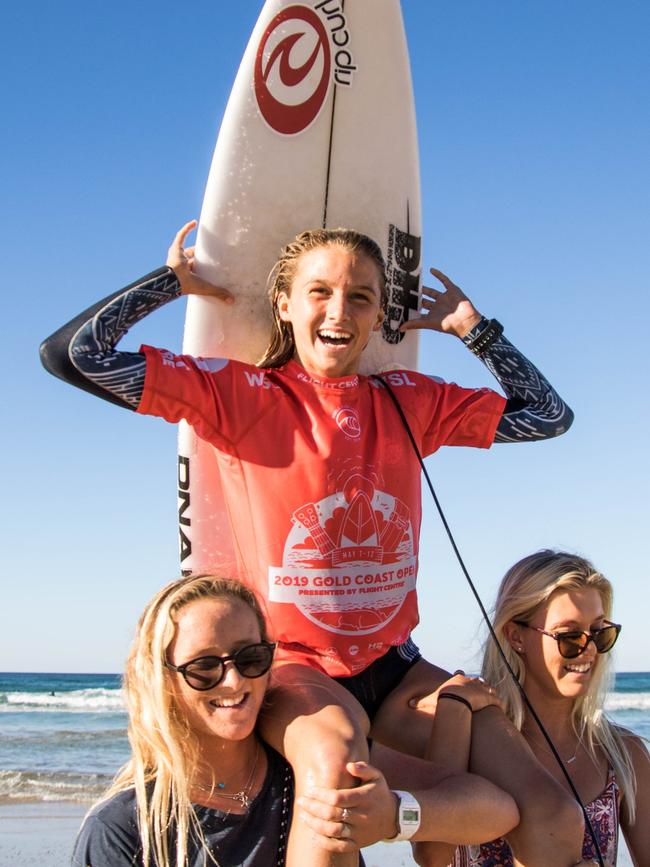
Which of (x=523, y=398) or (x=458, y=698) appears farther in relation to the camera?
(x=523, y=398)

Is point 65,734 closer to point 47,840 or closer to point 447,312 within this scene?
point 47,840

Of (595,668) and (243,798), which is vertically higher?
(595,668)

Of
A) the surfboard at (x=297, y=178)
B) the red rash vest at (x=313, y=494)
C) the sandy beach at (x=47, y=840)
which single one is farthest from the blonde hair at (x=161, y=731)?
the sandy beach at (x=47, y=840)

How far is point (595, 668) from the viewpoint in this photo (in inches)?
121

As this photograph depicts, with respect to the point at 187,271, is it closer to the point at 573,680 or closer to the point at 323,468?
the point at 323,468

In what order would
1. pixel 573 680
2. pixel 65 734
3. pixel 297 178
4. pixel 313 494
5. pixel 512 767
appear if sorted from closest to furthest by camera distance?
1. pixel 512 767
2. pixel 313 494
3. pixel 573 680
4. pixel 297 178
5. pixel 65 734

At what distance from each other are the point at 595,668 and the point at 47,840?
5.01 metres

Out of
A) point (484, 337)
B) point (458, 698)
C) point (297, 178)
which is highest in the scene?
point (297, 178)

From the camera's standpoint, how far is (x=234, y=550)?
3314 mm

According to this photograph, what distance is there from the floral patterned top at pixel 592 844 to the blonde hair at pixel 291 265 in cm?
156

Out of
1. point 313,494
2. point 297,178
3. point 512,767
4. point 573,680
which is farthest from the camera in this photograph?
point 297,178

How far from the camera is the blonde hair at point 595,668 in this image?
3.00m

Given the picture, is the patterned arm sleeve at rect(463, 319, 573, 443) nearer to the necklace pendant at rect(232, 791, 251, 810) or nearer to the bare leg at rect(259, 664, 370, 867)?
the bare leg at rect(259, 664, 370, 867)

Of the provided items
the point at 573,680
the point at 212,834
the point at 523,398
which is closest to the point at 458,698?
the point at 573,680
